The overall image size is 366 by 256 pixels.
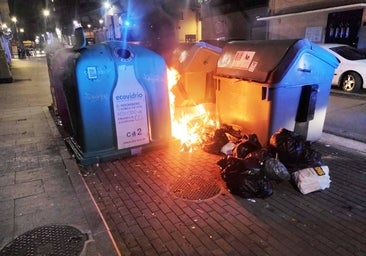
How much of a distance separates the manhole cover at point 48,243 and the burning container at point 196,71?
378cm

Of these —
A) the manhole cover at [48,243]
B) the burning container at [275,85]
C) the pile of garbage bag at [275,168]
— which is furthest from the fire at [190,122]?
the manhole cover at [48,243]

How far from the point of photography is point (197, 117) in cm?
611

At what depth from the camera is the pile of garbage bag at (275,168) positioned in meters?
3.67

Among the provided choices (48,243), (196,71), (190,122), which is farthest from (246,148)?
(48,243)

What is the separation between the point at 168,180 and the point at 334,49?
408 inches

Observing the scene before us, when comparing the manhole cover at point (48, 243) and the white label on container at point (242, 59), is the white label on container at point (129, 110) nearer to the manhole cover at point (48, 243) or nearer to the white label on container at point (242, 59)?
the white label on container at point (242, 59)

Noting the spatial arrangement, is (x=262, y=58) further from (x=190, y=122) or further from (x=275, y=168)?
(x=190, y=122)

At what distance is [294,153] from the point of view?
4.00m

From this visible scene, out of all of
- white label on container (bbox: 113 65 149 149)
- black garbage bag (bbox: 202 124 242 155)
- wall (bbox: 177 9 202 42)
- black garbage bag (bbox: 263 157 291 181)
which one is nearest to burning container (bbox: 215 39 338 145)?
black garbage bag (bbox: 202 124 242 155)

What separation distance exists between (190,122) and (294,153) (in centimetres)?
247

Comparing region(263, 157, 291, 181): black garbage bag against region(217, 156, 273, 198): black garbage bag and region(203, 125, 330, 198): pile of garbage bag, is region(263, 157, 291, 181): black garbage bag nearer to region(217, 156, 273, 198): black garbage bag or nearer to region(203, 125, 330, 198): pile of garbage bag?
region(203, 125, 330, 198): pile of garbage bag

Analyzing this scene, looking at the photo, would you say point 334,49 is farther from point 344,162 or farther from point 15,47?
point 15,47

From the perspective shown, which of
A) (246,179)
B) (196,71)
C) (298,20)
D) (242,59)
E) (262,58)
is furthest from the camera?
(298,20)

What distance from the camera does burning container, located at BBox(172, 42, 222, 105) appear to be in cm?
602
